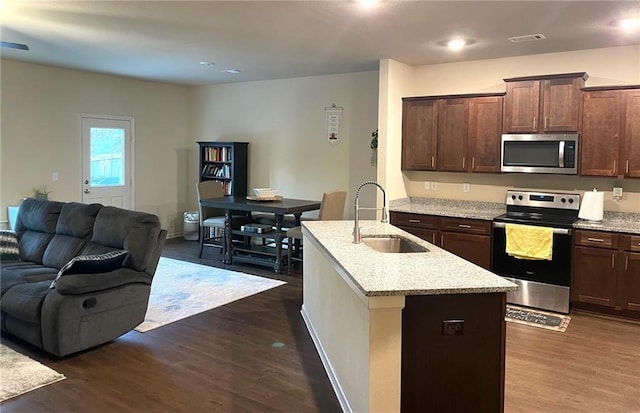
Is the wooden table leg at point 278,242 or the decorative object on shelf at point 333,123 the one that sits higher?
the decorative object on shelf at point 333,123

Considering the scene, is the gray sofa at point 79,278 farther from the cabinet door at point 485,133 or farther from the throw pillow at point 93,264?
the cabinet door at point 485,133

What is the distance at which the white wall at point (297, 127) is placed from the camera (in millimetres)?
6934

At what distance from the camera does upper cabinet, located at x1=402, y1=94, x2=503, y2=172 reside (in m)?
5.46

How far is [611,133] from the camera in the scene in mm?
4758

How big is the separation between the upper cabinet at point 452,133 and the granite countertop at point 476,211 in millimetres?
457

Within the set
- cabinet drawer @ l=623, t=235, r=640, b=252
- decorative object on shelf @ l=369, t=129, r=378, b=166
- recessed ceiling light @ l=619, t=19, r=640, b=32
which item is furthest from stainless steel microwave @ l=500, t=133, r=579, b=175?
decorative object on shelf @ l=369, t=129, r=378, b=166

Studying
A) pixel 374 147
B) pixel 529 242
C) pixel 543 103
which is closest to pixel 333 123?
pixel 374 147

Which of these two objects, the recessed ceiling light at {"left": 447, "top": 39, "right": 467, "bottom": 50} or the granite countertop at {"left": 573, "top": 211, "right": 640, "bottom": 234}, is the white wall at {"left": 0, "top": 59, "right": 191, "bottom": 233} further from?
the granite countertop at {"left": 573, "top": 211, "right": 640, "bottom": 234}

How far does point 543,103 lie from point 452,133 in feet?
3.34

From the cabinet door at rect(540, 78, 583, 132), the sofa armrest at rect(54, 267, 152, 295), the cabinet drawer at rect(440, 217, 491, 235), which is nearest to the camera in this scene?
the sofa armrest at rect(54, 267, 152, 295)

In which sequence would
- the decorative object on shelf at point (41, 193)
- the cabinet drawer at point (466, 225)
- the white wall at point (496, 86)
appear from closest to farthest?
the white wall at point (496, 86) < the cabinet drawer at point (466, 225) < the decorative object on shelf at point (41, 193)

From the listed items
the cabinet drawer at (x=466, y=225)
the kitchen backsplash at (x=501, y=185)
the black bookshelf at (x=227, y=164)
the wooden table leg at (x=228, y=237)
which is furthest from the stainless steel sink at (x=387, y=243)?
the black bookshelf at (x=227, y=164)

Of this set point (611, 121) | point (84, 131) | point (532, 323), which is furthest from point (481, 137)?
point (84, 131)

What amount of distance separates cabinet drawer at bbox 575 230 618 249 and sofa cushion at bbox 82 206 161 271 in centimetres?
376
